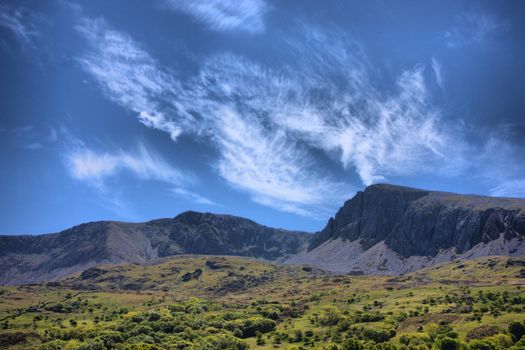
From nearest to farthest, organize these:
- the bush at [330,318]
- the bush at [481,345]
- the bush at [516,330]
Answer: the bush at [481,345] → the bush at [516,330] → the bush at [330,318]

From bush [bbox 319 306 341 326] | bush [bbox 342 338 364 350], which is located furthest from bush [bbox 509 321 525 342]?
bush [bbox 319 306 341 326]

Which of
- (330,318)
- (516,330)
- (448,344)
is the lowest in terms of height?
(448,344)

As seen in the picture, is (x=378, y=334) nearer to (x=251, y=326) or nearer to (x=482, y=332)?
(x=482, y=332)

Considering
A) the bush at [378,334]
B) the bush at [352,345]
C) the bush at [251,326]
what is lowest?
the bush at [352,345]

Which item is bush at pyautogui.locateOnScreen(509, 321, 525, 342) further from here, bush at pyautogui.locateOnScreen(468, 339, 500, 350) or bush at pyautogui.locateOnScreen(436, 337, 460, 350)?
bush at pyautogui.locateOnScreen(436, 337, 460, 350)

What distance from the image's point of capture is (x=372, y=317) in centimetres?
17000

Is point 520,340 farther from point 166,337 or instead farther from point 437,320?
point 166,337

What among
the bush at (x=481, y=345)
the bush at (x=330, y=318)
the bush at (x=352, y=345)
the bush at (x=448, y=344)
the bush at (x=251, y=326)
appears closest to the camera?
the bush at (x=481, y=345)

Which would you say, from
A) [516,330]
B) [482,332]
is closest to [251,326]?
[482,332]

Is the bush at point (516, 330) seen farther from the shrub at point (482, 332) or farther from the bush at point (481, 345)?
the bush at point (481, 345)

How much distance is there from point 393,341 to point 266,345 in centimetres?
4460

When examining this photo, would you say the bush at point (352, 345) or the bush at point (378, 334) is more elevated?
the bush at point (378, 334)

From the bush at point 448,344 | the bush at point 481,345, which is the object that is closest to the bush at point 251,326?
the bush at point 448,344

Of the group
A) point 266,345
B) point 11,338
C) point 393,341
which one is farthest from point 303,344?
point 11,338
